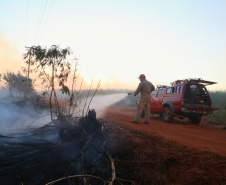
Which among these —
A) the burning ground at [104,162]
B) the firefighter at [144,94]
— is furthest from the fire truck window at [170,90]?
the burning ground at [104,162]

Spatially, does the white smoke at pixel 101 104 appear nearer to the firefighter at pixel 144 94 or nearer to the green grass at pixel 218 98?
the firefighter at pixel 144 94

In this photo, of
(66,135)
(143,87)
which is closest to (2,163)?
(66,135)

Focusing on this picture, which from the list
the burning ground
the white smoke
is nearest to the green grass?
the white smoke

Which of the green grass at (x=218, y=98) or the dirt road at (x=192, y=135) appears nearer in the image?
the dirt road at (x=192, y=135)

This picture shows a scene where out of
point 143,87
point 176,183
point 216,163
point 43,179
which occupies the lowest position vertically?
point 43,179

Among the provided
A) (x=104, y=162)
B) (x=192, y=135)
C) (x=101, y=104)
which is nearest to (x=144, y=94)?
(x=192, y=135)

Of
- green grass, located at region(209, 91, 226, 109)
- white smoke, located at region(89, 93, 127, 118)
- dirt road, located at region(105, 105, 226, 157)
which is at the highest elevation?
green grass, located at region(209, 91, 226, 109)

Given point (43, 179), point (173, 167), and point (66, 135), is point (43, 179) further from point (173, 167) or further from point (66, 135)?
point (173, 167)

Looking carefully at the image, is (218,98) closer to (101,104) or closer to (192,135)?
(192,135)

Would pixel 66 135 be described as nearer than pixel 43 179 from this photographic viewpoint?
No

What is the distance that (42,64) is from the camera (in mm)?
6113

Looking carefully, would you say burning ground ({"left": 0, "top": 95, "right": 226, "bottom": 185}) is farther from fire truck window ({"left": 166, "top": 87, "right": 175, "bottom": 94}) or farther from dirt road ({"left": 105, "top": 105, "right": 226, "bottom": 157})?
fire truck window ({"left": 166, "top": 87, "right": 175, "bottom": 94})

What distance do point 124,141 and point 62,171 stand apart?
1.83m

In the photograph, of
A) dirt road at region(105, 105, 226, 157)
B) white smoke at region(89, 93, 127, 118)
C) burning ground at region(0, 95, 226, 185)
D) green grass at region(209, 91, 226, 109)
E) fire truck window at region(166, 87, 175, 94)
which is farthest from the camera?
green grass at region(209, 91, 226, 109)
